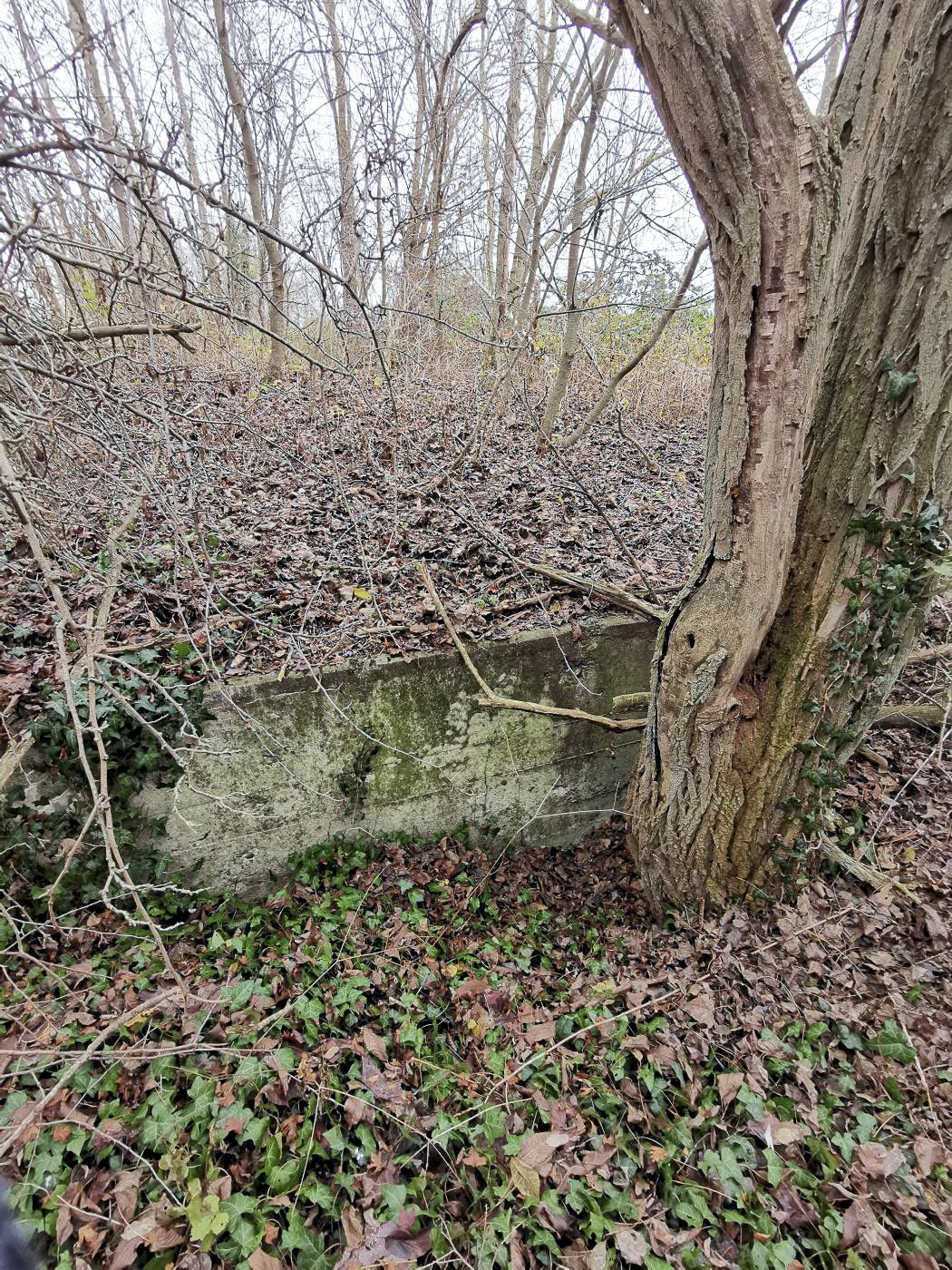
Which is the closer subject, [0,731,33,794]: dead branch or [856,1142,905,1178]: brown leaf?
[856,1142,905,1178]: brown leaf

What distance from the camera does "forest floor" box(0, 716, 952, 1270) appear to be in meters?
1.80

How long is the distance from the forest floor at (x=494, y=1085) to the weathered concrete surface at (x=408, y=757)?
1.50ft

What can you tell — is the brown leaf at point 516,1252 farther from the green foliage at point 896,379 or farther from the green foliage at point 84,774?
the green foliage at point 896,379

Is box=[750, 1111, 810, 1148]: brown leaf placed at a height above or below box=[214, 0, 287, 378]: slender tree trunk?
below

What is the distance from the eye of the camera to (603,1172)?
196 cm

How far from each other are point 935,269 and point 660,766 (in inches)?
86.9

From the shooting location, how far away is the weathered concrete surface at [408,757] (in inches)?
119

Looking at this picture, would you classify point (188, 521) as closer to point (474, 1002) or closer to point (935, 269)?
point (474, 1002)

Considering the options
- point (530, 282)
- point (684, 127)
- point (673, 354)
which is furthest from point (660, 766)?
point (673, 354)

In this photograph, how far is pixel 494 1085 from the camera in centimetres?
227

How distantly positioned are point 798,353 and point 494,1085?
118 inches

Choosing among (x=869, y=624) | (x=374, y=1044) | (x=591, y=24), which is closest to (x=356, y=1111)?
(x=374, y=1044)

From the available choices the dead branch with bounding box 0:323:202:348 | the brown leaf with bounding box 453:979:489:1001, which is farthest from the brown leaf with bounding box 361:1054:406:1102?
Result: the dead branch with bounding box 0:323:202:348

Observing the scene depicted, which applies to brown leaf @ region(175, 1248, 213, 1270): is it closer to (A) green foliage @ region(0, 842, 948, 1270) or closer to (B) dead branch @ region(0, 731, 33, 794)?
(A) green foliage @ region(0, 842, 948, 1270)
